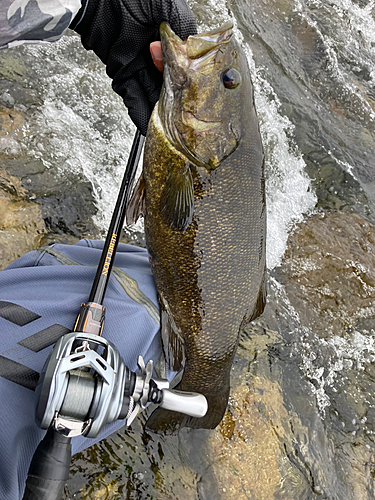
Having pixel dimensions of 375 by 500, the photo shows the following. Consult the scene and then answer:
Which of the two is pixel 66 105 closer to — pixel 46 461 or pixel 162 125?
pixel 162 125

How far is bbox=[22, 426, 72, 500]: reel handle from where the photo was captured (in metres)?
1.35

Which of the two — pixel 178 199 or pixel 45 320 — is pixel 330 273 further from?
pixel 45 320

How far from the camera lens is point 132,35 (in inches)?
84.8

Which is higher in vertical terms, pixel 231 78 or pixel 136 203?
pixel 231 78

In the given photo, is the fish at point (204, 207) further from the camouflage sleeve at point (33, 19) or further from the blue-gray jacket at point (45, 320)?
the camouflage sleeve at point (33, 19)

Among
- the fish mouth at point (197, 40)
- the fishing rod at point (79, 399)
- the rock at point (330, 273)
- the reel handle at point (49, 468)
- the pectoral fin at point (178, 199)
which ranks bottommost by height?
the rock at point (330, 273)

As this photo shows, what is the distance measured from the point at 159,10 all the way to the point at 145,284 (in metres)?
1.57

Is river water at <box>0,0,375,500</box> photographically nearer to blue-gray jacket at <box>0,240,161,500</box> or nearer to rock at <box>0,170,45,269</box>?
rock at <box>0,170,45,269</box>

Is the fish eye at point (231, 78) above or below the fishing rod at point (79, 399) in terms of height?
above

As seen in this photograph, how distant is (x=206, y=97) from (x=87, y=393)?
5.35 feet

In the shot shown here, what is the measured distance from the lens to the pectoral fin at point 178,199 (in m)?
2.03

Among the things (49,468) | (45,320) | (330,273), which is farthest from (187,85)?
(330,273)

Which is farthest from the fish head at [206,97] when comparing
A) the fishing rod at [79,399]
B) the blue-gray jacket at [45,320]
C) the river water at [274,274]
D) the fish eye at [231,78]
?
the river water at [274,274]

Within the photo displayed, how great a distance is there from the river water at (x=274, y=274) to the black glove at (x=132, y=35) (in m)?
1.10
